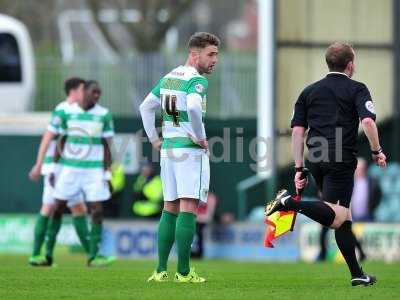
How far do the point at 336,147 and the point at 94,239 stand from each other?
5.19 meters

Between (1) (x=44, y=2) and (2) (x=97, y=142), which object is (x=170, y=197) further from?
(1) (x=44, y=2)

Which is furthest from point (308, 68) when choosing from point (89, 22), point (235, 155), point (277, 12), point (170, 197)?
point (89, 22)

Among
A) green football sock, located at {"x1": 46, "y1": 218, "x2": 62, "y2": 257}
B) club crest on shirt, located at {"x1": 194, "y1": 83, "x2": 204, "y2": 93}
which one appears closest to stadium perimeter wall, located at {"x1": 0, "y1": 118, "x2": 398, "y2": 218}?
green football sock, located at {"x1": 46, "y1": 218, "x2": 62, "y2": 257}

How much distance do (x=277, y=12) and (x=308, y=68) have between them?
1.23m

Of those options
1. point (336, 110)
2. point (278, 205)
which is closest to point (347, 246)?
point (278, 205)

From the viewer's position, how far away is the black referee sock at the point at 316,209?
11.8m

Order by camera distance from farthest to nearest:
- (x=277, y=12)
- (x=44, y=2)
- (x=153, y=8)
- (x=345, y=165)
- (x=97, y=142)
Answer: (x=44, y=2) < (x=153, y=8) < (x=277, y=12) < (x=97, y=142) < (x=345, y=165)

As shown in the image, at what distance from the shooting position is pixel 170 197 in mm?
12117

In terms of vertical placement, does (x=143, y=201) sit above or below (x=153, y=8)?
below

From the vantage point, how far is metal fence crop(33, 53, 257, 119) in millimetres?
30531

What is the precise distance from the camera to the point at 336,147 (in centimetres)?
1186

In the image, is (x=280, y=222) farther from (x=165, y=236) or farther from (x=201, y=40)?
(x=201, y=40)

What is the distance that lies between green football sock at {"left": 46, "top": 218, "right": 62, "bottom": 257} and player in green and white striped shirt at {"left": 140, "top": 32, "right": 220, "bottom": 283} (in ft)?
15.0

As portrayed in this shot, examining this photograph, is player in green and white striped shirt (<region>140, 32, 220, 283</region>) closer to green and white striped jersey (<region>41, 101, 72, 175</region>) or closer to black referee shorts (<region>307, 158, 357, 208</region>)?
black referee shorts (<region>307, 158, 357, 208</region>)
